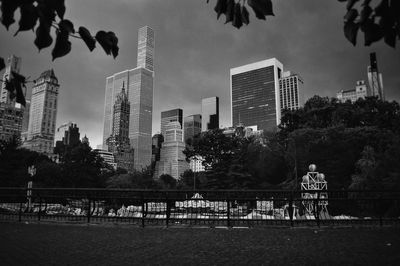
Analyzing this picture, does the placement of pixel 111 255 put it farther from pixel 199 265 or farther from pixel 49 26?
pixel 49 26

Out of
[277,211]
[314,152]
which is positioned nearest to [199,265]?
[277,211]

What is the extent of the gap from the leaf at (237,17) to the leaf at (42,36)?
1199 mm

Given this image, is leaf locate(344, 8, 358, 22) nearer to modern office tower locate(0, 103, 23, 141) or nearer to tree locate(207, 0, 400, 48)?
tree locate(207, 0, 400, 48)

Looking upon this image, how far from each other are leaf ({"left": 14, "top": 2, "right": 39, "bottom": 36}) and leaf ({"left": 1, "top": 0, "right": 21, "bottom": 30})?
0.04 meters

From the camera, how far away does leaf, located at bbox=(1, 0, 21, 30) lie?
6.44 ft

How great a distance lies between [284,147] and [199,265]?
167ft

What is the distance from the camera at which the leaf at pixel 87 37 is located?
2258 millimetres

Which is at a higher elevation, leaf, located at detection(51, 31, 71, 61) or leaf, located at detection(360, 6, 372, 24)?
leaf, located at detection(360, 6, 372, 24)

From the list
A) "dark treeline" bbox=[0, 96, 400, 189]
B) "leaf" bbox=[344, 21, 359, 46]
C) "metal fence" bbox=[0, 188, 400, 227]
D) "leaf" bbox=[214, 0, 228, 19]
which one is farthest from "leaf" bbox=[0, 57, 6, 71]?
"dark treeline" bbox=[0, 96, 400, 189]

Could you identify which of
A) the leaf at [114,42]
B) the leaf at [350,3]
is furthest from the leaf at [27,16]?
the leaf at [350,3]

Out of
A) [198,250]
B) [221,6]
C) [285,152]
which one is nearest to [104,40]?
[221,6]

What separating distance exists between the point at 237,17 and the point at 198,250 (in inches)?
209

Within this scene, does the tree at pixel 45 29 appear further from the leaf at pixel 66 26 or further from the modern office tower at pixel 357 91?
the modern office tower at pixel 357 91

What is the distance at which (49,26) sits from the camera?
2119mm
